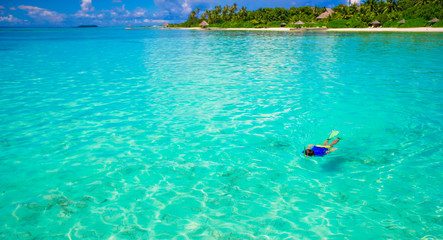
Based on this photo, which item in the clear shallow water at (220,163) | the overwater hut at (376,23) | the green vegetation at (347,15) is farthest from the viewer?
the overwater hut at (376,23)

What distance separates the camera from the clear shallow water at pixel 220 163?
5645mm

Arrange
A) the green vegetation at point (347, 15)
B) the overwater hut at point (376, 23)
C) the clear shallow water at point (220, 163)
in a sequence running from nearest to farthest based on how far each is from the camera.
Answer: the clear shallow water at point (220, 163) < the green vegetation at point (347, 15) < the overwater hut at point (376, 23)

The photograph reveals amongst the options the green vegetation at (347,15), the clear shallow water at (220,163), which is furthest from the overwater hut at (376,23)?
the clear shallow water at (220,163)

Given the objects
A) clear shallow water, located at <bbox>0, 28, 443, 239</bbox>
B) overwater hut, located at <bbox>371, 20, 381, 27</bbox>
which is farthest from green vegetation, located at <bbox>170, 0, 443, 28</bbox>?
clear shallow water, located at <bbox>0, 28, 443, 239</bbox>

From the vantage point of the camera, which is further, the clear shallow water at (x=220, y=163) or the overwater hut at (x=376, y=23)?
the overwater hut at (x=376, y=23)

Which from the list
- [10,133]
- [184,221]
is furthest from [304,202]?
[10,133]

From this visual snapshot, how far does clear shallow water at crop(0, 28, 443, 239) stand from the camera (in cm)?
564

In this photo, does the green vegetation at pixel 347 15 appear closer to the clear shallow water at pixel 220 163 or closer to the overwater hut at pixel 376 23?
the overwater hut at pixel 376 23

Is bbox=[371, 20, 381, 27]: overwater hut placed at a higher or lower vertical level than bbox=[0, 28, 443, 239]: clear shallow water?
higher

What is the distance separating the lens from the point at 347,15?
309ft

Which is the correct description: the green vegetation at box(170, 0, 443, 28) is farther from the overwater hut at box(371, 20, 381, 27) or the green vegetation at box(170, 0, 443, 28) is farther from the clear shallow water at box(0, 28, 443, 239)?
the clear shallow water at box(0, 28, 443, 239)

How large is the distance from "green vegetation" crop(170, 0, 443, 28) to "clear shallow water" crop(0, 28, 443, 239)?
238 ft

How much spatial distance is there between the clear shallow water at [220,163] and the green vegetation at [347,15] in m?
72.6

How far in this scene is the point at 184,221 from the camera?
5730 millimetres
